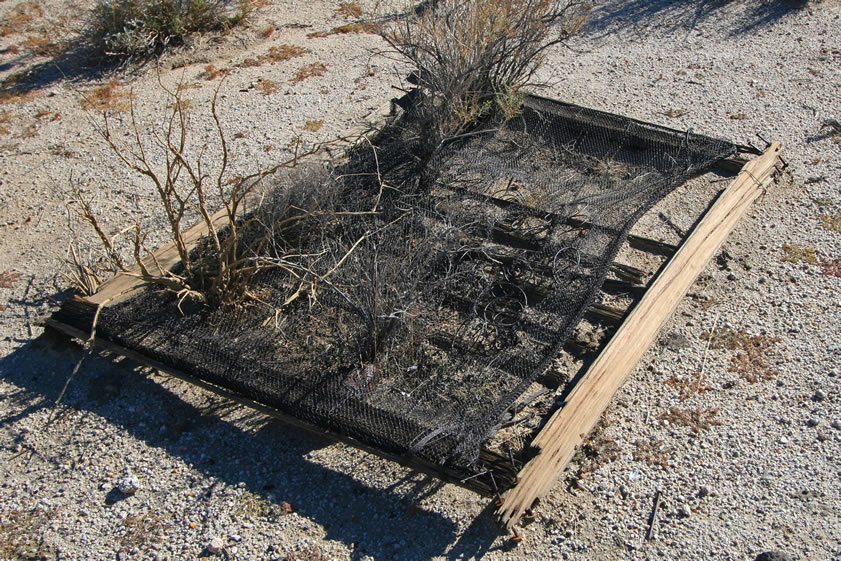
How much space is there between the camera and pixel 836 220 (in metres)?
5.24

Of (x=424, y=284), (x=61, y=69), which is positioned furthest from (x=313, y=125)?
(x=61, y=69)

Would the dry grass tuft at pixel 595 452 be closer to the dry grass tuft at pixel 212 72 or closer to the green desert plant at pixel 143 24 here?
the dry grass tuft at pixel 212 72

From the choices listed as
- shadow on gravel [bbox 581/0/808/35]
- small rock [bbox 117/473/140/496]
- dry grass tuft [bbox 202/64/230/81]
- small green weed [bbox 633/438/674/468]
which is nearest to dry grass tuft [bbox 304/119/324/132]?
dry grass tuft [bbox 202/64/230/81]

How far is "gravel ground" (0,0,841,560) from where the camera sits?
346 centimetres

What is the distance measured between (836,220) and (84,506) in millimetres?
4733

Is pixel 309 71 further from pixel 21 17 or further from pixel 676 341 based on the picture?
pixel 676 341

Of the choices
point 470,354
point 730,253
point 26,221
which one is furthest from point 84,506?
point 730,253

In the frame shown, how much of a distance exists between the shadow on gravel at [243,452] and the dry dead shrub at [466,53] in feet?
7.91

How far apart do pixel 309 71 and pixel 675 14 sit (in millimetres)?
3625

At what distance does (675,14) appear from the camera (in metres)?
7.89

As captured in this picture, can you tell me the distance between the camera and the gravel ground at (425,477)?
3.46 metres

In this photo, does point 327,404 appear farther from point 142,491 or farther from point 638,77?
point 638,77

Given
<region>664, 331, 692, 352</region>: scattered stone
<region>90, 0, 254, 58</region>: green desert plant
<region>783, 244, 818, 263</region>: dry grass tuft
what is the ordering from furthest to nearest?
<region>90, 0, 254, 58</region>: green desert plant < <region>783, 244, 818, 263</region>: dry grass tuft < <region>664, 331, 692, 352</region>: scattered stone

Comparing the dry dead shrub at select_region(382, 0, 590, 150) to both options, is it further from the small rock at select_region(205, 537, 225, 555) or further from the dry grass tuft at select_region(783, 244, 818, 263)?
the small rock at select_region(205, 537, 225, 555)
